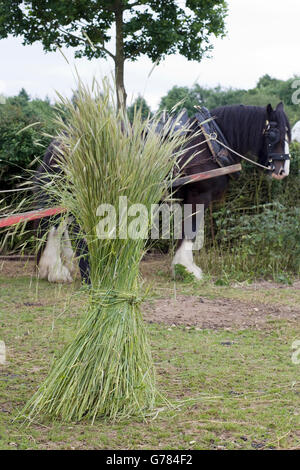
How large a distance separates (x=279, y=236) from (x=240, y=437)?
461 centimetres

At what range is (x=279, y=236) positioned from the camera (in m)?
6.91

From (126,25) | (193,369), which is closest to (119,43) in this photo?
(126,25)

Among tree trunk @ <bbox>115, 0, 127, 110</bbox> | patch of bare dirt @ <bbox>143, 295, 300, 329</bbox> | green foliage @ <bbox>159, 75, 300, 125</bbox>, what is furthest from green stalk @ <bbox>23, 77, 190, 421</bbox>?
green foliage @ <bbox>159, 75, 300, 125</bbox>

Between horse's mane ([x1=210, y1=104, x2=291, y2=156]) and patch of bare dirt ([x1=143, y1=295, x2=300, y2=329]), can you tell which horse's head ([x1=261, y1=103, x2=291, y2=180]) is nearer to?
horse's mane ([x1=210, y1=104, x2=291, y2=156])

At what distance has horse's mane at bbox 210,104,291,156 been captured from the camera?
6879 millimetres

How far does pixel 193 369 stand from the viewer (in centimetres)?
349

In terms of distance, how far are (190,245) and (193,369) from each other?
3.44 m

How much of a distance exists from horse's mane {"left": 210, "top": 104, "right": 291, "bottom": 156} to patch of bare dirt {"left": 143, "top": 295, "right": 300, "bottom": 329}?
204 centimetres

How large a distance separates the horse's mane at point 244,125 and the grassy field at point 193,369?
170 centimetres

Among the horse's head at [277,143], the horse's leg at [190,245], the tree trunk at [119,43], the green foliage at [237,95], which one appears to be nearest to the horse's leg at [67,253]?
the horse's leg at [190,245]

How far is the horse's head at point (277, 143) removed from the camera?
6766mm

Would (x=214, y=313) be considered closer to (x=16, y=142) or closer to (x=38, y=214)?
(x=38, y=214)
